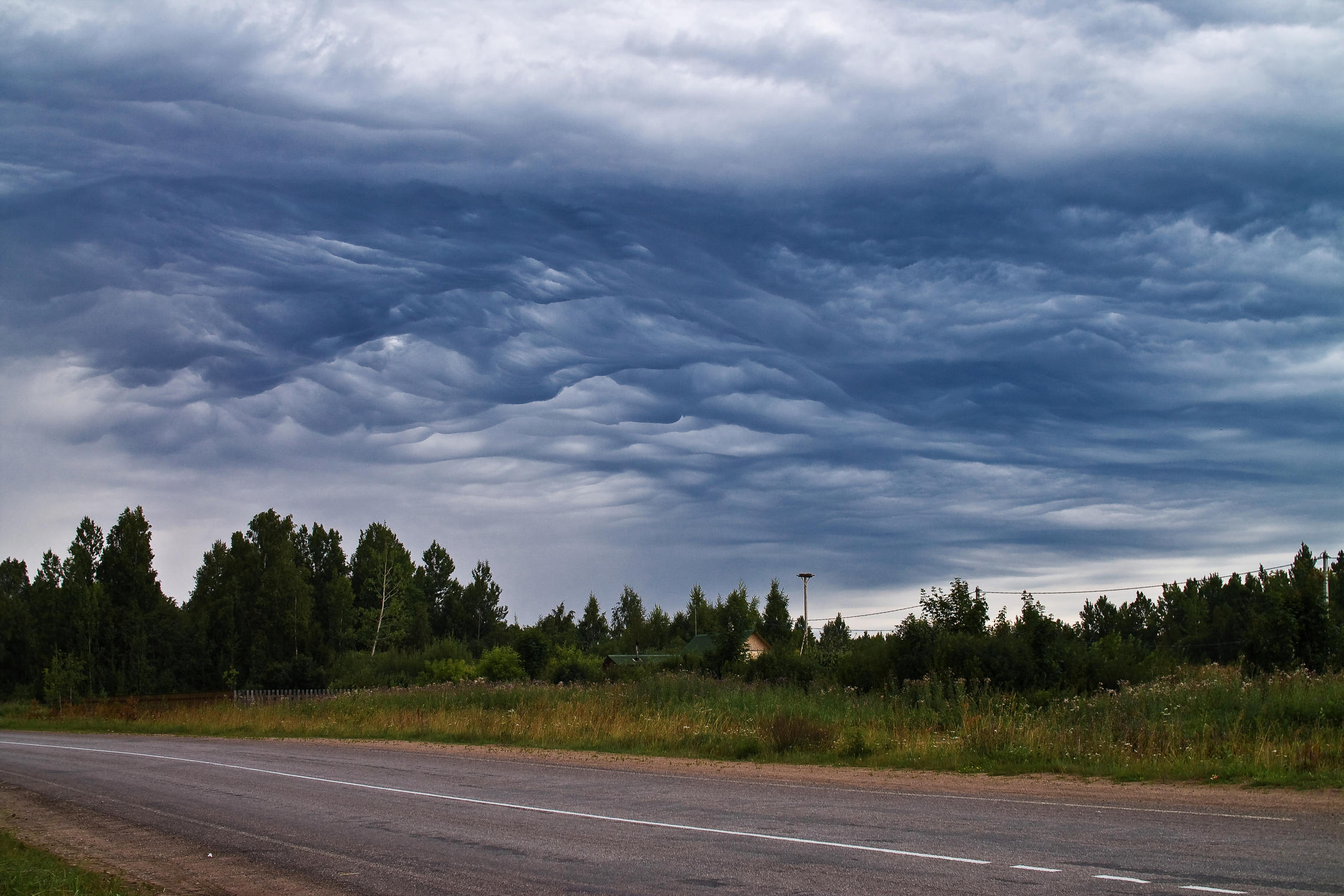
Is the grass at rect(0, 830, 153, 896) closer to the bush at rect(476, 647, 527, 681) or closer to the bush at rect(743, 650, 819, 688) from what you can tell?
the bush at rect(743, 650, 819, 688)

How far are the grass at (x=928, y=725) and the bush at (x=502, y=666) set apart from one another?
2324 cm

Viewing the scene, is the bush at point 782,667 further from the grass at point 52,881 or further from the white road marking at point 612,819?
the grass at point 52,881

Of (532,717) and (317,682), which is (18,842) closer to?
(532,717)

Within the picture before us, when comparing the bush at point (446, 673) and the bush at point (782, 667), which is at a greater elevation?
the bush at point (782, 667)

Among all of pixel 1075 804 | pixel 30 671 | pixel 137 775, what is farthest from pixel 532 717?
pixel 30 671

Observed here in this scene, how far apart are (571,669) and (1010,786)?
44861 millimetres

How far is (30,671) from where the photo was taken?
9825cm

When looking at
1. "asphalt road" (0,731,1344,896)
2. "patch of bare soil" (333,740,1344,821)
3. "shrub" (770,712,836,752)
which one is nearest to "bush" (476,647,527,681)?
"patch of bare soil" (333,740,1344,821)

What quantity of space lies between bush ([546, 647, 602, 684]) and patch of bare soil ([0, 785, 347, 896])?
118 feet

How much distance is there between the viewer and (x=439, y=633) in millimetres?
122375

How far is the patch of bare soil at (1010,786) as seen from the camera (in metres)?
13.3

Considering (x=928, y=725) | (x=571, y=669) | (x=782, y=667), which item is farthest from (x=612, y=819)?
(x=571, y=669)

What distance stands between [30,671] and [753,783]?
4109 inches

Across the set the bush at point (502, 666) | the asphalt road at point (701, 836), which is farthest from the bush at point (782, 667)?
the asphalt road at point (701, 836)
